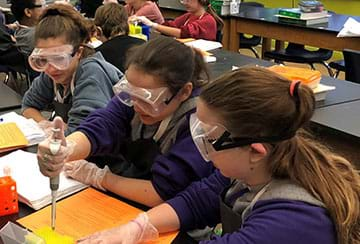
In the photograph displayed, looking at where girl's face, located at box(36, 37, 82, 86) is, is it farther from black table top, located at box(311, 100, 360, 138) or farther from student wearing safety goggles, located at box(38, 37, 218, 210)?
black table top, located at box(311, 100, 360, 138)

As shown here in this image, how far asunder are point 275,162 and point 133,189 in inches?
19.8

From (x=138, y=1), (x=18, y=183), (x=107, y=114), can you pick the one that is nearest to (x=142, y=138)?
(x=107, y=114)

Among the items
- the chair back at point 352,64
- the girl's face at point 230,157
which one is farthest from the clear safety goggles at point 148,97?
the chair back at point 352,64

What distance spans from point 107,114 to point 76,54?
1.50ft

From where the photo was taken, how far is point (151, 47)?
1484 mm

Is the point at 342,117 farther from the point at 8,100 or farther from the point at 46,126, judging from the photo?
the point at 8,100

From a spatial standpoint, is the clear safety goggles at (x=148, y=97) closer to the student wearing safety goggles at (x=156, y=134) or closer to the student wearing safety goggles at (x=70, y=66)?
the student wearing safety goggles at (x=156, y=134)

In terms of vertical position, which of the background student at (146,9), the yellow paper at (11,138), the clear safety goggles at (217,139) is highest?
the clear safety goggles at (217,139)

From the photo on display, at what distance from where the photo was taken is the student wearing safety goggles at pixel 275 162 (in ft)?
3.32

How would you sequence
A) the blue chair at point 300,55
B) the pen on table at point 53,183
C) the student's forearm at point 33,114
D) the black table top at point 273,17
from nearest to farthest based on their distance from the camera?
the pen on table at point 53,183
the student's forearm at point 33,114
the black table top at point 273,17
the blue chair at point 300,55

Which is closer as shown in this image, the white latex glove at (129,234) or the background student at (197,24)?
the white latex glove at (129,234)

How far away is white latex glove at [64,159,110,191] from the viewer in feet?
4.95

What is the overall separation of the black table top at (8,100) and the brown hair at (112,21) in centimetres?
84

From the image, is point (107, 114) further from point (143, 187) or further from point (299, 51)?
point (299, 51)
